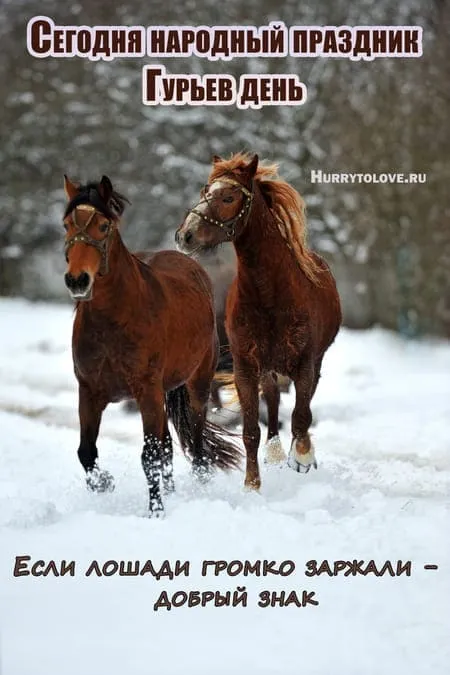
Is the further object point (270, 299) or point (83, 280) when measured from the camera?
point (270, 299)

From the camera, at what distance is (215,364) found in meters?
6.50

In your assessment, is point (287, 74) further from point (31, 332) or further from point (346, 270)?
point (31, 332)

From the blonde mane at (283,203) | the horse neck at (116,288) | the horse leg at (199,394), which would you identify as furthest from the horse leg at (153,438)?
the blonde mane at (283,203)

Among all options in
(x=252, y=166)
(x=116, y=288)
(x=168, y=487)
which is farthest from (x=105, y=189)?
(x=168, y=487)

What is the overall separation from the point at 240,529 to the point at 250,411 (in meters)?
0.75

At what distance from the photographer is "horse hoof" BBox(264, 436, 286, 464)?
609cm

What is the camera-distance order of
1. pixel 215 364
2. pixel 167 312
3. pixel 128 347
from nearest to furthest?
pixel 128 347 → pixel 167 312 → pixel 215 364

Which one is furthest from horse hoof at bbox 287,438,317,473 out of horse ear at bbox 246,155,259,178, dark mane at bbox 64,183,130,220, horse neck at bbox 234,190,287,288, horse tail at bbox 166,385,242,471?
dark mane at bbox 64,183,130,220

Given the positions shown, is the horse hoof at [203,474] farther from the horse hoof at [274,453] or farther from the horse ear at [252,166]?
the horse ear at [252,166]

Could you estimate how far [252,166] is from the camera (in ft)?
18.8

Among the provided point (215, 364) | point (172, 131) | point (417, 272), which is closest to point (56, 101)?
point (172, 131)

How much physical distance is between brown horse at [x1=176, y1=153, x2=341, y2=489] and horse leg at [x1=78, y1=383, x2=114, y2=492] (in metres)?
0.89

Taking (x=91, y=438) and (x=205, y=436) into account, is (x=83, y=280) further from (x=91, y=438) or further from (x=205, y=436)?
(x=205, y=436)

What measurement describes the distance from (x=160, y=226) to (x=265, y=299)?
0.89 metres
